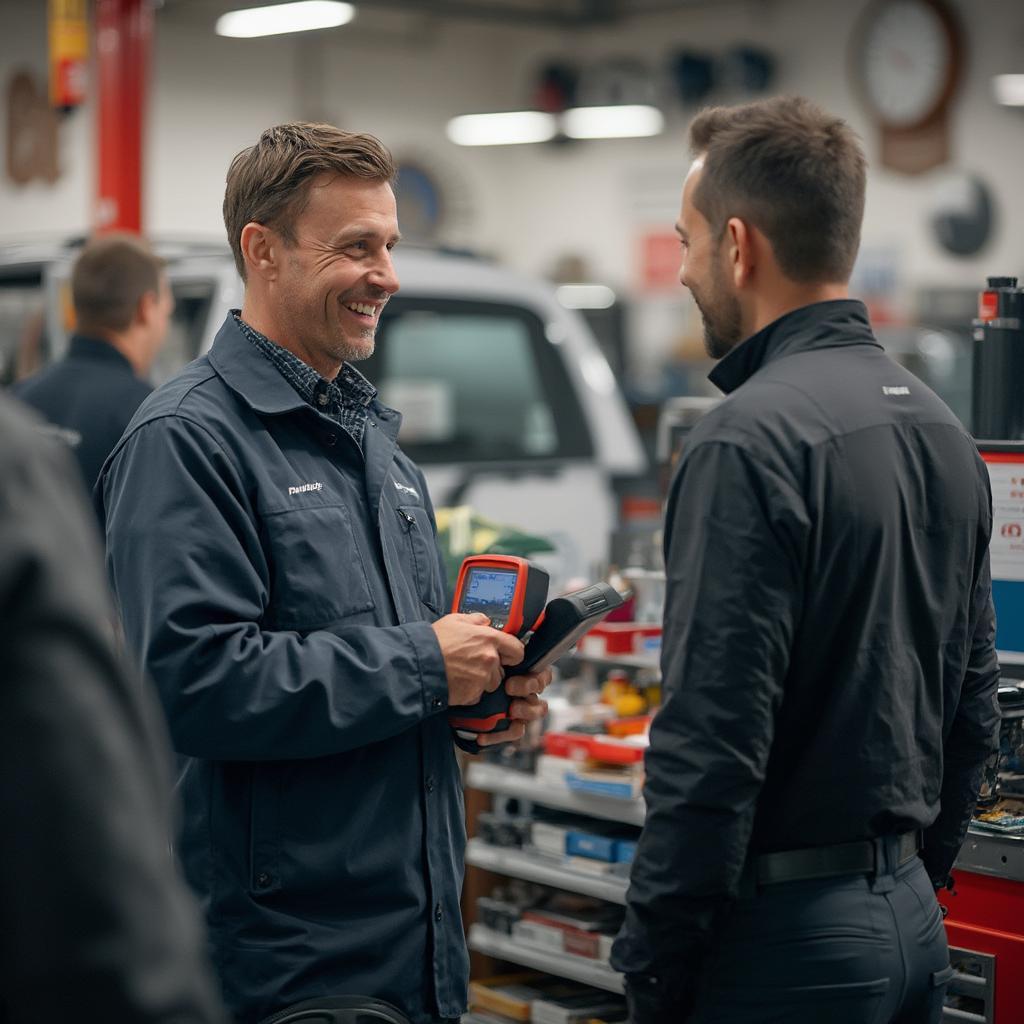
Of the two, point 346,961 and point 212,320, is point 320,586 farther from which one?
point 212,320

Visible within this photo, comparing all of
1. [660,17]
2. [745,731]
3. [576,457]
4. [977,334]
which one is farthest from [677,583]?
[660,17]

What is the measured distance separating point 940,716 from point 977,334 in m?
1.08

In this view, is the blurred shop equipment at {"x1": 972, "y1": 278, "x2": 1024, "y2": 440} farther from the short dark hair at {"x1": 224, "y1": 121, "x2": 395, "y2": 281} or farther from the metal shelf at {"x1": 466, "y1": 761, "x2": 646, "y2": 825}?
the short dark hair at {"x1": 224, "y1": 121, "x2": 395, "y2": 281}

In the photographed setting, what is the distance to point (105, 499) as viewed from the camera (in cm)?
204

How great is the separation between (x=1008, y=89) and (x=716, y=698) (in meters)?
10.3

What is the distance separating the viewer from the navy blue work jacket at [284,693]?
180 cm

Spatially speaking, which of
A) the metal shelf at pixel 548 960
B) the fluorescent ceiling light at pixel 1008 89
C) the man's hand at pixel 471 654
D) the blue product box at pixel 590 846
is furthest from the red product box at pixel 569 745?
Answer: the fluorescent ceiling light at pixel 1008 89

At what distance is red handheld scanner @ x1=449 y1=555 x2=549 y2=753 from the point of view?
201 centimetres

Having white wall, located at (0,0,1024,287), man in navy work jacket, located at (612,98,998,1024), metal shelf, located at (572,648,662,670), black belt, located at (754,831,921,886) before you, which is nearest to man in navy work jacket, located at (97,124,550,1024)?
man in navy work jacket, located at (612,98,998,1024)

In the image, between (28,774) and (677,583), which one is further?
(677,583)

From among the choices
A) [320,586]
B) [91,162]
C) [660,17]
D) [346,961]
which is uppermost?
[660,17]

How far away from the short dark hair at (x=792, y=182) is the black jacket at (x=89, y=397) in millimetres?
2458

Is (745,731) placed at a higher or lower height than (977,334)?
lower

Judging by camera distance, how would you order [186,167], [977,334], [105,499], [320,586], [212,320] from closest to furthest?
[320,586], [105,499], [977,334], [212,320], [186,167]
